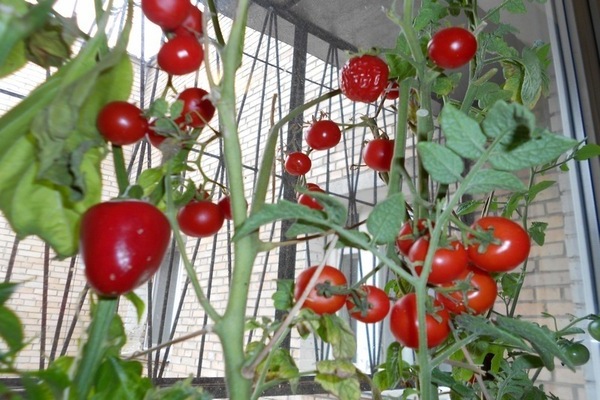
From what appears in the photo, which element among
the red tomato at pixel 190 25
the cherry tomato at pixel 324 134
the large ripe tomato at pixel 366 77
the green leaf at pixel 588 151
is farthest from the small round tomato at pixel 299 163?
the green leaf at pixel 588 151

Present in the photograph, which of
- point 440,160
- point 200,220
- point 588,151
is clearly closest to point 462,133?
point 440,160

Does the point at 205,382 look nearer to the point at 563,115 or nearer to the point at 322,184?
the point at 322,184

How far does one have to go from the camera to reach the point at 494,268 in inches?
13.4

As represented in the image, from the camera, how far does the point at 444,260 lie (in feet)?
1.08

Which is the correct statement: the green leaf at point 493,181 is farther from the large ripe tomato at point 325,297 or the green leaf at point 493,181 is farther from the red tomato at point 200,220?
the red tomato at point 200,220

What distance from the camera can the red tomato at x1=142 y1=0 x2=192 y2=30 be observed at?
344mm

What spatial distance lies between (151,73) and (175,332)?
25.6 inches

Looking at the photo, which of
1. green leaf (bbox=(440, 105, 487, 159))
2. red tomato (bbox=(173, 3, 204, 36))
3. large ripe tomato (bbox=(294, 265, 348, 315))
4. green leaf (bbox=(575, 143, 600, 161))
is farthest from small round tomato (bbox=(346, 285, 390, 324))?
green leaf (bbox=(575, 143, 600, 161))

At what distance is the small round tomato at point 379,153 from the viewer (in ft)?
1.78

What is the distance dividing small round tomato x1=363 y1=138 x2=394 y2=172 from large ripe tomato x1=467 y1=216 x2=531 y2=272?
0.22 meters

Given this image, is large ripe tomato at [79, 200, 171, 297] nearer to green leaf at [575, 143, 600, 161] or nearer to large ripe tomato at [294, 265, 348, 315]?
large ripe tomato at [294, 265, 348, 315]

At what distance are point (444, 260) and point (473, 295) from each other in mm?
59

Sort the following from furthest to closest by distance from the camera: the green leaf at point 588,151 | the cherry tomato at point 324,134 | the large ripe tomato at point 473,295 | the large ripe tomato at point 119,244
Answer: the green leaf at point 588,151
the cherry tomato at point 324,134
the large ripe tomato at point 473,295
the large ripe tomato at point 119,244

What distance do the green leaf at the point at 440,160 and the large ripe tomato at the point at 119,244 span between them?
0.16m
